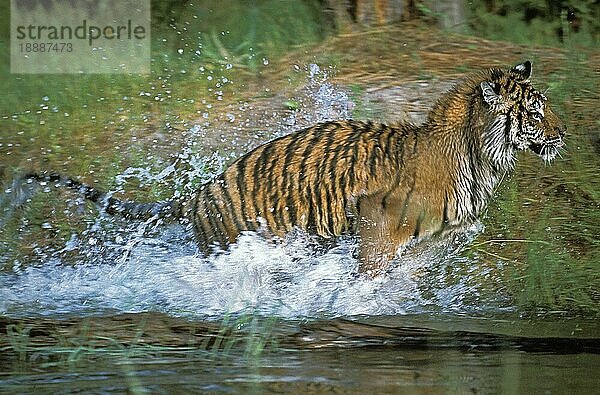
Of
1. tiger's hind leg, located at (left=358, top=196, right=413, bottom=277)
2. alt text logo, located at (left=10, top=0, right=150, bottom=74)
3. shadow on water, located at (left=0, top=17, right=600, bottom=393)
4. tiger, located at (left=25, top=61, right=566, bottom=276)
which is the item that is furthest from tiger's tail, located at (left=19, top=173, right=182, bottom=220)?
alt text logo, located at (left=10, top=0, right=150, bottom=74)

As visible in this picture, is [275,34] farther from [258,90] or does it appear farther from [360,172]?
[360,172]

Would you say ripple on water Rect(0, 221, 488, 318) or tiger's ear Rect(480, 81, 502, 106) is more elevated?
tiger's ear Rect(480, 81, 502, 106)

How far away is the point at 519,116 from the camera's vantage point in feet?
19.8

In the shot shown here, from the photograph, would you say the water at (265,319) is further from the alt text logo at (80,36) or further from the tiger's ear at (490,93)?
the alt text logo at (80,36)

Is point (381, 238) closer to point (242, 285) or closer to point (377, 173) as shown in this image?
point (377, 173)

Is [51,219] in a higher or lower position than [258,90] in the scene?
lower

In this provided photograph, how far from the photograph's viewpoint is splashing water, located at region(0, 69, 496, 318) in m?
5.79

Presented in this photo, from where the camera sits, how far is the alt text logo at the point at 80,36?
9.76m

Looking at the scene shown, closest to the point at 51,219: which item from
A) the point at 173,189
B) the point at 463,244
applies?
the point at 173,189

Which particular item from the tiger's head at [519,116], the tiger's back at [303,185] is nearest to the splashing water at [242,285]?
the tiger's back at [303,185]

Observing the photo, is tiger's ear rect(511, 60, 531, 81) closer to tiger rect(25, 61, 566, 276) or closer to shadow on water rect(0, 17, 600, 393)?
tiger rect(25, 61, 566, 276)

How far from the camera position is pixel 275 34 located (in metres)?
9.56

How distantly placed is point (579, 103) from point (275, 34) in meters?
2.85

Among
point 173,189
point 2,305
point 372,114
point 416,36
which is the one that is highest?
point 416,36
